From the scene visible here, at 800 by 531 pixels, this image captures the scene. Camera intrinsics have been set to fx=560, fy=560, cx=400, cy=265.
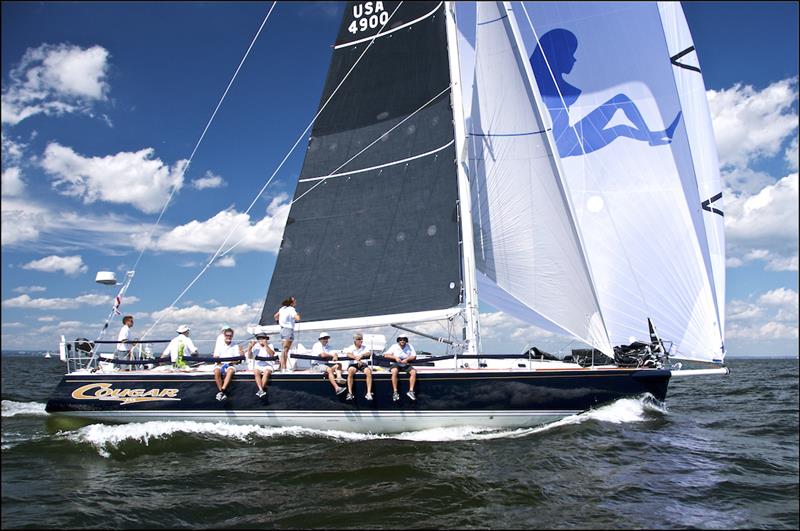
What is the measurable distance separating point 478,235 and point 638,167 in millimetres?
4044

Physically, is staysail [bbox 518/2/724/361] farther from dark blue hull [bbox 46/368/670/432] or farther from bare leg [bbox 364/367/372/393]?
bare leg [bbox 364/367/372/393]

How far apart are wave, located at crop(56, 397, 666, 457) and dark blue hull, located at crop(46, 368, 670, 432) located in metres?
0.14

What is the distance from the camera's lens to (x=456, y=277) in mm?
12070

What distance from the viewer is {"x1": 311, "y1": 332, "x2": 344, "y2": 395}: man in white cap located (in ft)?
35.2

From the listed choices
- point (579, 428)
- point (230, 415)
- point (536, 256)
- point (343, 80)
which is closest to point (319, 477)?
point (230, 415)

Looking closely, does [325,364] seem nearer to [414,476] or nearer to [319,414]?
[319,414]

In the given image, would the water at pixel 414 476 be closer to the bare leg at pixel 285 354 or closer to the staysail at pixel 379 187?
the bare leg at pixel 285 354

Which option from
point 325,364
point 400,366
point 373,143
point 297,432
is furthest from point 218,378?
point 373,143

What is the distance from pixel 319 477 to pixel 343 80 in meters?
9.79

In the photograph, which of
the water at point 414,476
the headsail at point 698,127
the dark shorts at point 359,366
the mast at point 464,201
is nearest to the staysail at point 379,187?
the mast at point 464,201

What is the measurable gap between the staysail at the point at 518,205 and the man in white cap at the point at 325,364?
3.87m

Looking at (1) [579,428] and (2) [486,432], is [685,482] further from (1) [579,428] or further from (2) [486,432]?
(2) [486,432]

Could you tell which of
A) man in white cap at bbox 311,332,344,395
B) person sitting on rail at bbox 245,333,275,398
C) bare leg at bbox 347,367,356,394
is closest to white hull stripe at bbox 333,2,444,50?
man in white cap at bbox 311,332,344,395

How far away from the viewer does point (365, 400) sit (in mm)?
10766
